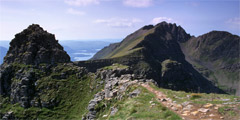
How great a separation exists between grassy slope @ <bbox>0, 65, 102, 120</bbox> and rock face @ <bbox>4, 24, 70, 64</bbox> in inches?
522

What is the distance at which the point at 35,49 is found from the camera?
85875 mm

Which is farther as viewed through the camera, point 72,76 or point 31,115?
point 72,76

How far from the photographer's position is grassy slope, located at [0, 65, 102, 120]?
5504 centimetres

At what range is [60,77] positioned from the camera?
71062 millimetres

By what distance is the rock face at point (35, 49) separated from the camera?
81438 millimetres

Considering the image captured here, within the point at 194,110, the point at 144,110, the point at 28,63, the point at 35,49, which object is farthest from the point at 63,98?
the point at 194,110

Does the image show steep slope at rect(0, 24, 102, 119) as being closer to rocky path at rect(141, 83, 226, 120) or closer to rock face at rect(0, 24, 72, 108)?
rock face at rect(0, 24, 72, 108)

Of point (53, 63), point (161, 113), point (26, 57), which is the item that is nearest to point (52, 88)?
point (53, 63)

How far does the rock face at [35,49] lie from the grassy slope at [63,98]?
13.3 metres

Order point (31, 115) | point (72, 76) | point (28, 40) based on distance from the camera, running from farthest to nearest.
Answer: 1. point (28, 40)
2. point (72, 76)
3. point (31, 115)

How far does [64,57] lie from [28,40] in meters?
21.6

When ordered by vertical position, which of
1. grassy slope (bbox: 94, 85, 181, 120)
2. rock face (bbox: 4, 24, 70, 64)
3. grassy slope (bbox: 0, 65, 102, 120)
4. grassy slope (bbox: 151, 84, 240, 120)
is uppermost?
rock face (bbox: 4, 24, 70, 64)

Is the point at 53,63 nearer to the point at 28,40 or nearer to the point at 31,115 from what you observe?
the point at 28,40

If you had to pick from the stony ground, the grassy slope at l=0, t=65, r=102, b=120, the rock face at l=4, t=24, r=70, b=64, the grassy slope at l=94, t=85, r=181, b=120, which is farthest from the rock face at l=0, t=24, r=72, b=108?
the stony ground
